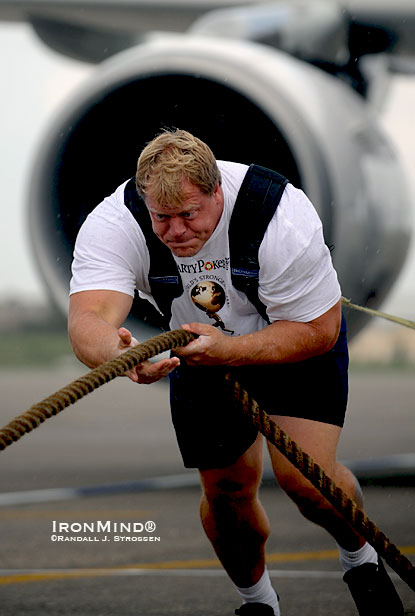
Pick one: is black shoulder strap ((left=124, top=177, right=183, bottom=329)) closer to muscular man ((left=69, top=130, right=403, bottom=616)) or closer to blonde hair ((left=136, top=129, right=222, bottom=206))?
muscular man ((left=69, top=130, right=403, bottom=616))

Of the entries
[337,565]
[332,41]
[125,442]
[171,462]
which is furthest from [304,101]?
[125,442]

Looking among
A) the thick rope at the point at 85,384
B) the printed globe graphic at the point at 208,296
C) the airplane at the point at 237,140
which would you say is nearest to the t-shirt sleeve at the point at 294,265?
the printed globe graphic at the point at 208,296

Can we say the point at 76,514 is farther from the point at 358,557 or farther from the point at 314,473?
the point at 314,473

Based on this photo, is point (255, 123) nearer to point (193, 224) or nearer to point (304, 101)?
point (304, 101)

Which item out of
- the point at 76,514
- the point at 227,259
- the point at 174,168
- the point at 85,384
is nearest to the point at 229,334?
the point at 227,259

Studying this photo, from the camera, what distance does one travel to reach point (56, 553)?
4.23 m

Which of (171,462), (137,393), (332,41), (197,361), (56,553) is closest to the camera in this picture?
(197,361)

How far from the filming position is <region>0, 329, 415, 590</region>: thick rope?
2.15m

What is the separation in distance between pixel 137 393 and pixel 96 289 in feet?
48.7

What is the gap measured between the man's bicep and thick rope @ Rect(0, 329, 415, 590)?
0.98 feet

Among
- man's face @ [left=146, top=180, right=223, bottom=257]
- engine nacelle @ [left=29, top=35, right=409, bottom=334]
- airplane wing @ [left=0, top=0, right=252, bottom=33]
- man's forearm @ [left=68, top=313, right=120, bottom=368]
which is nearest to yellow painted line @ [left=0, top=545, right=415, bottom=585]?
engine nacelle @ [left=29, top=35, right=409, bottom=334]

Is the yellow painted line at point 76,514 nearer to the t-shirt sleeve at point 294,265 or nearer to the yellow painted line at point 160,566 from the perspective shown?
the yellow painted line at point 160,566

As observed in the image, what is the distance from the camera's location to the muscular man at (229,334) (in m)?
2.49

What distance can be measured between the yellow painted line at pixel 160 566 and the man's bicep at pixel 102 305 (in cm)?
132
